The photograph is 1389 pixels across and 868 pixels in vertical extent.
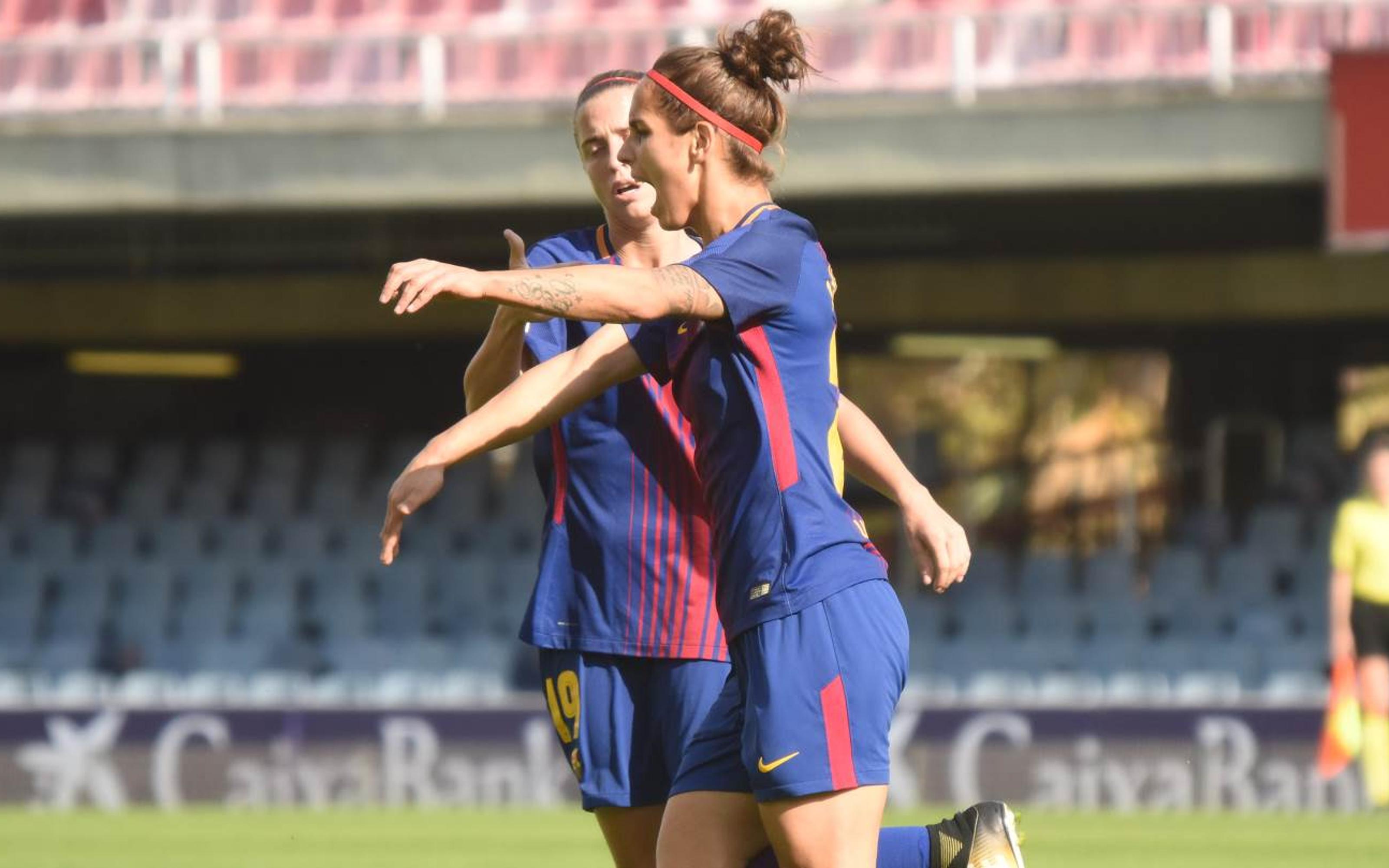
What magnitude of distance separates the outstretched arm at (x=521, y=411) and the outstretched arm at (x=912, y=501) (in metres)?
0.42

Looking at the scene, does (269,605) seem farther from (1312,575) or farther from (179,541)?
(1312,575)

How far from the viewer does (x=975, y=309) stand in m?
16.6

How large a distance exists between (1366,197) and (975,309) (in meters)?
5.23

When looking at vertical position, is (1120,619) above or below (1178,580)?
below

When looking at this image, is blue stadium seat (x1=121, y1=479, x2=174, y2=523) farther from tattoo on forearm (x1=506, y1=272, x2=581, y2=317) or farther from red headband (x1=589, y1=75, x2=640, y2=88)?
tattoo on forearm (x1=506, y1=272, x2=581, y2=317)

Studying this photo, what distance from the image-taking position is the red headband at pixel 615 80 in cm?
441

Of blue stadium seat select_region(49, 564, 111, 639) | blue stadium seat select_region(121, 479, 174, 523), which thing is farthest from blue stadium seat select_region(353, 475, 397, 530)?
blue stadium seat select_region(49, 564, 111, 639)

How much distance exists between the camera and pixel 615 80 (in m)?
4.42

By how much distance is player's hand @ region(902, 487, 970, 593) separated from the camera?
396 centimetres

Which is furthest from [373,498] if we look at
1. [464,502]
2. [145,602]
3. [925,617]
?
[925,617]

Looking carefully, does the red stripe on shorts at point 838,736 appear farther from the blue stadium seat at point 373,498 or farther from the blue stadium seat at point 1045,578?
the blue stadium seat at point 373,498

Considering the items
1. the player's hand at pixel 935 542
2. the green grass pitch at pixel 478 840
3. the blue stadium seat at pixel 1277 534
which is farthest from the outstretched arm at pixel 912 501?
the blue stadium seat at pixel 1277 534

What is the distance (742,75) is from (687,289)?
44 centimetres

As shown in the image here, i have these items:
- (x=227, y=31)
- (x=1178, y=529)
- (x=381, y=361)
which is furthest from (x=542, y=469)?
(x=381, y=361)
